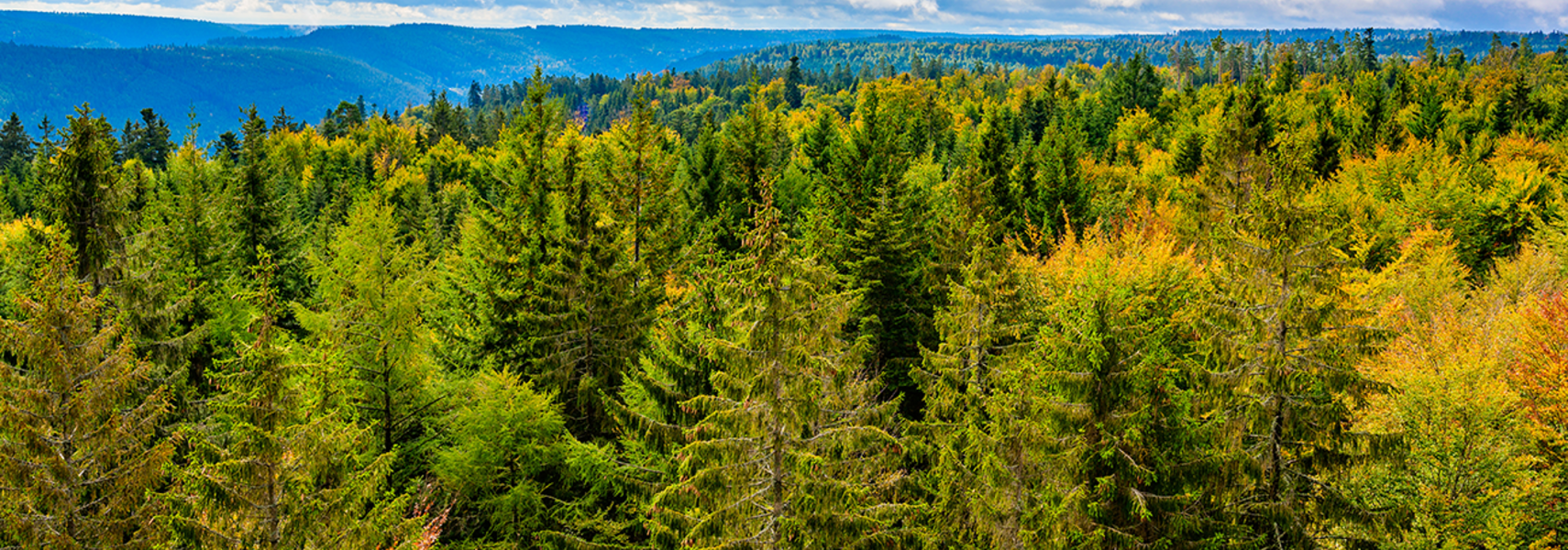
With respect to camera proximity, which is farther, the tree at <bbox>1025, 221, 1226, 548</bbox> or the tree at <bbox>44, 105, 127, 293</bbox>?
the tree at <bbox>44, 105, 127, 293</bbox>

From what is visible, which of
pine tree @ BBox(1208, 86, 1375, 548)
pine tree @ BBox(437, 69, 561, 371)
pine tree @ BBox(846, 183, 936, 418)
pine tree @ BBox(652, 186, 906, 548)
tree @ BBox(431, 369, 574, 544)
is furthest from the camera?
pine tree @ BBox(846, 183, 936, 418)

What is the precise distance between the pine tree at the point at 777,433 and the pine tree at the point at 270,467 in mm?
4762

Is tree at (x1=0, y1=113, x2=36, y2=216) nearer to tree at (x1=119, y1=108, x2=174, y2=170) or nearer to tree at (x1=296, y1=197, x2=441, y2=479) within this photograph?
tree at (x1=119, y1=108, x2=174, y2=170)

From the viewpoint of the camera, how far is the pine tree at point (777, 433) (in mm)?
12539

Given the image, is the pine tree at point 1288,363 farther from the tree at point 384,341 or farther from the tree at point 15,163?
the tree at point 15,163

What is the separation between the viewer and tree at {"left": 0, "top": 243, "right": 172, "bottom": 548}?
1410cm

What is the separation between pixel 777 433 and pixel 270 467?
7052 millimetres

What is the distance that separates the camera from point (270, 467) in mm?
11117

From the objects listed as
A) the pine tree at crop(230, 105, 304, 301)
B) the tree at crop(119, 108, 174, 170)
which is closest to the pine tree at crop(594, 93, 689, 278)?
the pine tree at crop(230, 105, 304, 301)

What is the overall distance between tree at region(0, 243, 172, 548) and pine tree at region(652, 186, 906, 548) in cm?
970

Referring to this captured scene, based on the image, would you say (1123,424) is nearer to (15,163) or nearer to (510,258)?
(510,258)

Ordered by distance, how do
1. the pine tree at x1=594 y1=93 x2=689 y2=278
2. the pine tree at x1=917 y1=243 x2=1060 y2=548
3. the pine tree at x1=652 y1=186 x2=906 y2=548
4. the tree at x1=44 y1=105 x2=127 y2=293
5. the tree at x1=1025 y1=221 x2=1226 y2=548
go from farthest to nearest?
the pine tree at x1=594 y1=93 x2=689 y2=278
the tree at x1=44 y1=105 x2=127 y2=293
the pine tree at x1=917 y1=243 x2=1060 y2=548
the tree at x1=1025 y1=221 x2=1226 y2=548
the pine tree at x1=652 y1=186 x2=906 y2=548

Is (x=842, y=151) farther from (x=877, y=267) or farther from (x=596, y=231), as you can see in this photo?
(x=596, y=231)

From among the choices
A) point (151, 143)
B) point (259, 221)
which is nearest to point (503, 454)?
point (259, 221)
